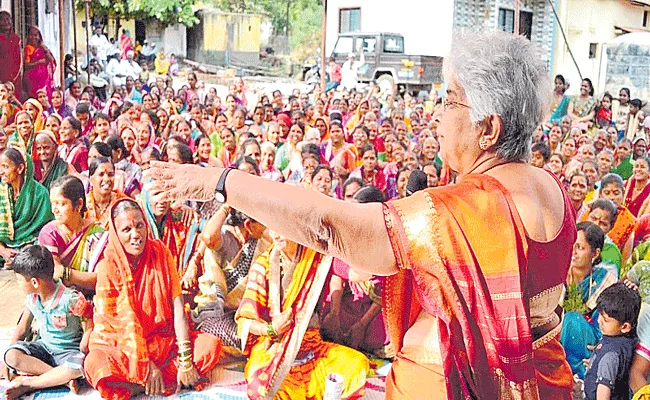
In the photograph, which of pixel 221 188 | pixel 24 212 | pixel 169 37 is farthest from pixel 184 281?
pixel 169 37

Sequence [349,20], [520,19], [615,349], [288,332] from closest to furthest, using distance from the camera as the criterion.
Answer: [615,349] < [288,332] < [520,19] < [349,20]

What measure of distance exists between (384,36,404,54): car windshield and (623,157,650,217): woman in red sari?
10221mm

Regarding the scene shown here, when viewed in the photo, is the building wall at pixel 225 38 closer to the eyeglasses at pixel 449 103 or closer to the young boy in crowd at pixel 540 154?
the young boy in crowd at pixel 540 154

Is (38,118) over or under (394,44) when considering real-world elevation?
under

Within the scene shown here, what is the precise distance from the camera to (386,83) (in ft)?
51.2

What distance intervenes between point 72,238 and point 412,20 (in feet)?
41.1

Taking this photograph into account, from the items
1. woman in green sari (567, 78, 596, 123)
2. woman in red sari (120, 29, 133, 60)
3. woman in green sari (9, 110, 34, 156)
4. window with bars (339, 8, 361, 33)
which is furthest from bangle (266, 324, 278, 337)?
window with bars (339, 8, 361, 33)

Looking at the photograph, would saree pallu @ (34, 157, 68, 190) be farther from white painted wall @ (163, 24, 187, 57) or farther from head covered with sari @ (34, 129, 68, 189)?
white painted wall @ (163, 24, 187, 57)

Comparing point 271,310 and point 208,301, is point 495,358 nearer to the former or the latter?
point 271,310

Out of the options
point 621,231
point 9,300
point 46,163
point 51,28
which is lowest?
point 9,300

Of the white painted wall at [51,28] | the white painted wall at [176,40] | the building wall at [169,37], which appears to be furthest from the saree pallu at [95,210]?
the white painted wall at [176,40]

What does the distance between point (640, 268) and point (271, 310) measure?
1754mm

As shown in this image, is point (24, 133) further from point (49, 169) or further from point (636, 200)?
point (636, 200)

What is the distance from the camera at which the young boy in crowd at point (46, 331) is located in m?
3.20
